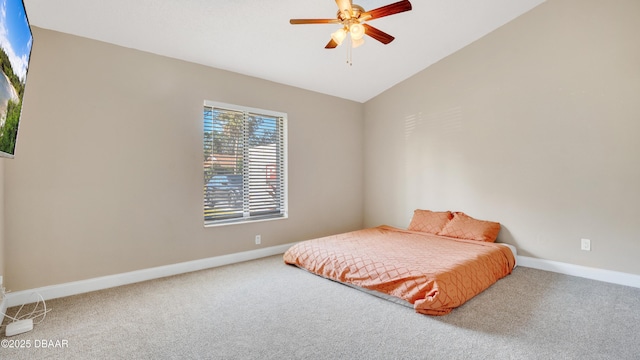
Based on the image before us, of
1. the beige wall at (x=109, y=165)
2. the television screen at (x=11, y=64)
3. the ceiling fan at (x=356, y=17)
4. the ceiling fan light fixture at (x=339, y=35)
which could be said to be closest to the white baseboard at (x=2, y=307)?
the beige wall at (x=109, y=165)

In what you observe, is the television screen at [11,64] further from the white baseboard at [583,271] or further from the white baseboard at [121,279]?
the white baseboard at [583,271]

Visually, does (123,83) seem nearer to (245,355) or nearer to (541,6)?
(245,355)

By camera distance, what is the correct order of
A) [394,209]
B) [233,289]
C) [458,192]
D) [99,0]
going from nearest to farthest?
1. [99,0]
2. [233,289]
3. [458,192]
4. [394,209]

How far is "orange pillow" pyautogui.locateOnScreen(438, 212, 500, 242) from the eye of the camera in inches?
147

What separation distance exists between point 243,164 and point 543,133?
143 inches

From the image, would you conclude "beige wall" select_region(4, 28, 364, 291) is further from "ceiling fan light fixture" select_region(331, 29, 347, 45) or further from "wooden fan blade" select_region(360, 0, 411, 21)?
"wooden fan blade" select_region(360, 0, 411, 21)

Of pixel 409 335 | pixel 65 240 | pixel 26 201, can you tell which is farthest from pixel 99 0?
pixel 409 335

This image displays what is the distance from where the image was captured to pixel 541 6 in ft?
Result: 11.3

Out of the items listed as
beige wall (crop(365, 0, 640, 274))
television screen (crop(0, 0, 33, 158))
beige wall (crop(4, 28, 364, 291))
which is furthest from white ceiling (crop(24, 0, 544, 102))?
television screen (crop(0, 0, 33, 158))

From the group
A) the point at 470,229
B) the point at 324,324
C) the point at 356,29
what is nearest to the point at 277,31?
the point at 356,29

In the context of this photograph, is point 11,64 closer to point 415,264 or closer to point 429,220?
point 415,264

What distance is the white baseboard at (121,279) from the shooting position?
262 cm

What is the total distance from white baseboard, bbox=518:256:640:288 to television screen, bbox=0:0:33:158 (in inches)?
184

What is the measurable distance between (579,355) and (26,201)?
429 cm
